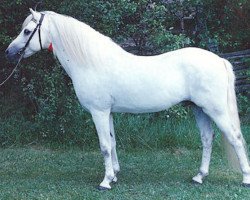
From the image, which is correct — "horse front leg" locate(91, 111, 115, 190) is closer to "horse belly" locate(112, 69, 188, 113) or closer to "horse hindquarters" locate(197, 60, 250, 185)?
"horse belly" locate(112, 69, 188, 113)

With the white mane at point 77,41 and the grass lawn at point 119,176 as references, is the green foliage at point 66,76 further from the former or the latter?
the white mane at point 77,41

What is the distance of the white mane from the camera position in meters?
5.38

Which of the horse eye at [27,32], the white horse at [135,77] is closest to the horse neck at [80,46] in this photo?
the white horse at [135,77]

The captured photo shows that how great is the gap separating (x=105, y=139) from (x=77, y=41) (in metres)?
1.10

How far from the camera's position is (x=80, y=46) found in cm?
538

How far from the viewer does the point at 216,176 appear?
19.7 feet

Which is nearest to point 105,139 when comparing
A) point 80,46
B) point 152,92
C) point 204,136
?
point 152,92

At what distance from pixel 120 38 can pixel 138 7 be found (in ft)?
1.88

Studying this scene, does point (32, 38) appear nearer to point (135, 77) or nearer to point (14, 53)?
point (14, 53)

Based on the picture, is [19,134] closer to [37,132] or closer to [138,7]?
[37,132]

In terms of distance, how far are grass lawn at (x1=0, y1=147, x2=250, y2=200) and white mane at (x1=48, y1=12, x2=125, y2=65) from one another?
57.6 inches

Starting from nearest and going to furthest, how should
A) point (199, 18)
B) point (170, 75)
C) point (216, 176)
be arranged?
point (170, 75), point (216, 176), point (199, 18)

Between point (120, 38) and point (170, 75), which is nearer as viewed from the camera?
point (170, 75)

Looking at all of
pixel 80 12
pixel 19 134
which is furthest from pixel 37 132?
pixel 80 12
